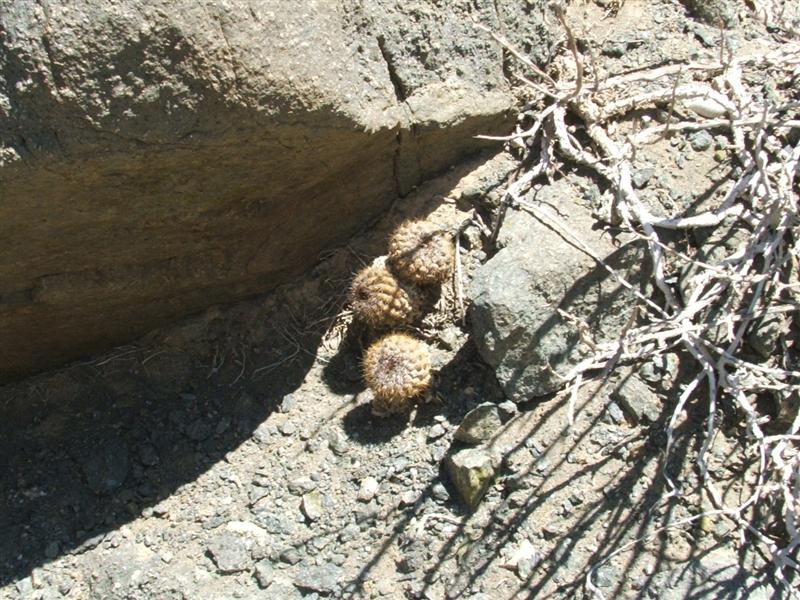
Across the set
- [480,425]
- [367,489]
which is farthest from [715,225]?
[367,489]

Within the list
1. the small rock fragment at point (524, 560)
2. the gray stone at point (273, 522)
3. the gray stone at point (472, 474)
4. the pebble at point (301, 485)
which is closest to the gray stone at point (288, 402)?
the pebble at point (301, 485)

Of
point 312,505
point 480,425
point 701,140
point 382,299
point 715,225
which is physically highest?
point 701,140

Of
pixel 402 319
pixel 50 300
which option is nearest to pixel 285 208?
pixel 402 319

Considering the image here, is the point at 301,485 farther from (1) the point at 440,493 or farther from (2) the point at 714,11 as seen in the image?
(2) the point at 714,11

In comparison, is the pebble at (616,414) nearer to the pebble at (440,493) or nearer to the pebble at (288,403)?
the pebble at (440,493)

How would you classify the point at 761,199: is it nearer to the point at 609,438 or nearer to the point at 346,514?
the point at 609,438

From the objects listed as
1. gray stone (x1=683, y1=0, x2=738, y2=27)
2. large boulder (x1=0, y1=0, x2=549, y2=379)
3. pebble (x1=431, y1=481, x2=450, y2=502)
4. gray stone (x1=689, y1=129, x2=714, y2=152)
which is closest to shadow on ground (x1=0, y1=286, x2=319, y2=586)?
large boulder (x1=0, y1=0, x2=549, y2=379)

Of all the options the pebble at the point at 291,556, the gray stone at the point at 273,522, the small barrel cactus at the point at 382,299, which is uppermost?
the small barrel cactus at the point at 382,299

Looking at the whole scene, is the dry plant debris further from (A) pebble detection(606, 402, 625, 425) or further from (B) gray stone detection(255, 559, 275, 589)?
(B) gray stone detection(255, 559, 275, 589)
